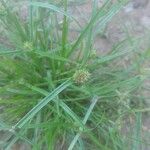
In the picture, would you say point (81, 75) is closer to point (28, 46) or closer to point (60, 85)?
point (60, 85)

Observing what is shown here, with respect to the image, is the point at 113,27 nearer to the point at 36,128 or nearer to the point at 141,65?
the point at 141,65

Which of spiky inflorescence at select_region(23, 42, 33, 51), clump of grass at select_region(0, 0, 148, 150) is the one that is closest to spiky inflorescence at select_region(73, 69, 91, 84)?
clump of grass at select_region(0, 0, 148, 150)

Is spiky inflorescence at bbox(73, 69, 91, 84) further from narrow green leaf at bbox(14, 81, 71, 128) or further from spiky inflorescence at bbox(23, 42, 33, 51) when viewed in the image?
spiky inflorescence at bbox(23, 42, 33, 51)

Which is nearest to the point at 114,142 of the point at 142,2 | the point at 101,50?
the point at 101,50

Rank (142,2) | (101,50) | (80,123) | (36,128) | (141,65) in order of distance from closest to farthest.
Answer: (80,123) → (36,128) → (141,65) → (101,50) → (142,2)

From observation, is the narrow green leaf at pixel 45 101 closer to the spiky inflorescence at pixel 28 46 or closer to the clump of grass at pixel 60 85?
the clump of grass at pixel 60 85

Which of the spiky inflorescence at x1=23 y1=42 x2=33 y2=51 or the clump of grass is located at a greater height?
the spiky inflorescence at x1=23 y1=42 x2=33 y2=51

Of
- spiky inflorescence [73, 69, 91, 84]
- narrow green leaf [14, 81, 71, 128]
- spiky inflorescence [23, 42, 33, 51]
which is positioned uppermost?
spiky inflorescence [23, 42, 33, 51]

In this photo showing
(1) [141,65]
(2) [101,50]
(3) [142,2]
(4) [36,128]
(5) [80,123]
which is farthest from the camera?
(3) [142,2]
